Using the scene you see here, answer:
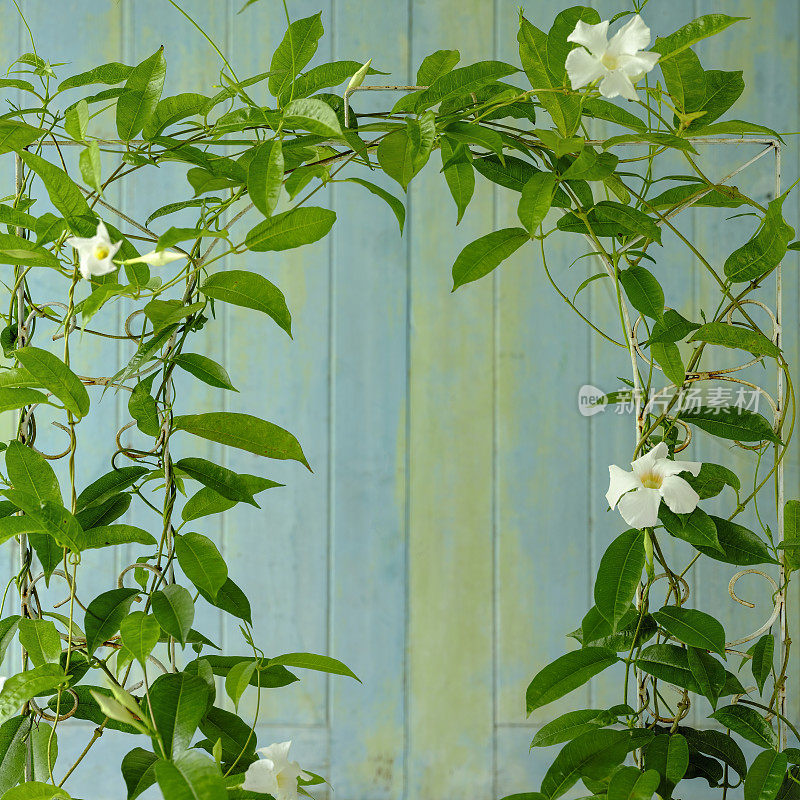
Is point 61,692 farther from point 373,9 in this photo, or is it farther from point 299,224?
point 373,9

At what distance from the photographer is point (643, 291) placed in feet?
2.39

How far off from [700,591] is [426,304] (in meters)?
0.77

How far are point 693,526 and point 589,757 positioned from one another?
0.78ft

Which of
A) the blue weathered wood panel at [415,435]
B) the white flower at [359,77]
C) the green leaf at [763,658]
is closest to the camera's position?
the white flower at [359,77]

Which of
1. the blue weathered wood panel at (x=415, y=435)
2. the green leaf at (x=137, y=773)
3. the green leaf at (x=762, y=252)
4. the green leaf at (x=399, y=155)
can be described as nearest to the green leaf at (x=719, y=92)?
the green leaf at (x=762, y=252)

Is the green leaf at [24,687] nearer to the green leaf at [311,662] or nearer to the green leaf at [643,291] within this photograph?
the green leaf at [311,662]

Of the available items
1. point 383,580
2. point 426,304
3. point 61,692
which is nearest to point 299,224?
point 61,692

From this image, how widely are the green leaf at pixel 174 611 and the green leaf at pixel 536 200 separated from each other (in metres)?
0.38

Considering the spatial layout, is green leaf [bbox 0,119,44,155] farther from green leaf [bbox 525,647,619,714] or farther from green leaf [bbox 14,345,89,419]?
green leaf [bbox 525,647,619,714]

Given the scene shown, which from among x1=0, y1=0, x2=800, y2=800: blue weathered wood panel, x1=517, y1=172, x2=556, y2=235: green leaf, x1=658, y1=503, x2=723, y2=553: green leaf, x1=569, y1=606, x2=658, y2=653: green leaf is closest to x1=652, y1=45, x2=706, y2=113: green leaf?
x1=517, y1=172, x2=556, y2=235: green leaf

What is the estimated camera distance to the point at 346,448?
4.88ft

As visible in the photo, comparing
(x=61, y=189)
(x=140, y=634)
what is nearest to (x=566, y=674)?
(x=140, y=634)

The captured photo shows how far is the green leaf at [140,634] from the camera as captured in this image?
550 millimetres

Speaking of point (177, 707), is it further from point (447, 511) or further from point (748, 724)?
point (447, 511)
